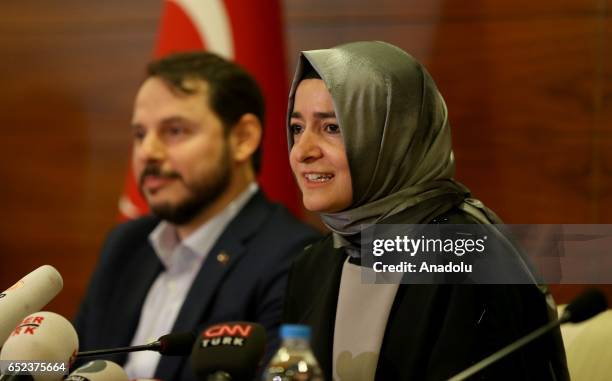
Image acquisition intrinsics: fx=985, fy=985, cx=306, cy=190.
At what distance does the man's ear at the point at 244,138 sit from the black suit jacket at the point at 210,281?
148mm

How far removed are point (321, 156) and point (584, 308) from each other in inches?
24.5

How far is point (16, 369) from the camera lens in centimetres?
145

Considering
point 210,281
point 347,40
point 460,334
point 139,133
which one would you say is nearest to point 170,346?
point 460,334

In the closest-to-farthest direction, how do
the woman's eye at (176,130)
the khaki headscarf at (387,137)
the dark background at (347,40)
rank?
the khaki headscarf at (387,137) < the woman's eye at (176,130) < the dark background at (347,40)

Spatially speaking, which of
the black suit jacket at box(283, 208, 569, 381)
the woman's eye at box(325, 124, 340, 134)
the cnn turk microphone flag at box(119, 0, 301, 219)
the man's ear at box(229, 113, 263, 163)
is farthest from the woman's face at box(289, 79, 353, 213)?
the cnn turk microphone flag at box(119, 0, 301, 219)

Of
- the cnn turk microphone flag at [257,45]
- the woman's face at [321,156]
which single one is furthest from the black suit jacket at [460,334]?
the cnn turk microphone flag at [257,45]

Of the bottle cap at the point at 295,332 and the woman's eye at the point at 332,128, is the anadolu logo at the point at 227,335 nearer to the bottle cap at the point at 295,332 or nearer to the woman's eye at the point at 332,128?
the bottle cap at the point at 295,332

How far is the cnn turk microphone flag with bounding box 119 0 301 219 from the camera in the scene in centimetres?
335

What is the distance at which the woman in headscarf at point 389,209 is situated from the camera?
5.71ft

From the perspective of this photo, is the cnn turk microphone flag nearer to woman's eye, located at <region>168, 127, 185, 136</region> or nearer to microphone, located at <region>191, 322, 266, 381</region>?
woman's eye, located at <region>168, 127, 185, 136</region>

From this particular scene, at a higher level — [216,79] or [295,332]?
[216,79]

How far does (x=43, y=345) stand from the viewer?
4.87 feet

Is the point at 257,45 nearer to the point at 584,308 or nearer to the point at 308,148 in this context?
the point at 308,148

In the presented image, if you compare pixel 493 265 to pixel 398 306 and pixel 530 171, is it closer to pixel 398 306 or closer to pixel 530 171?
pixel 398 306
